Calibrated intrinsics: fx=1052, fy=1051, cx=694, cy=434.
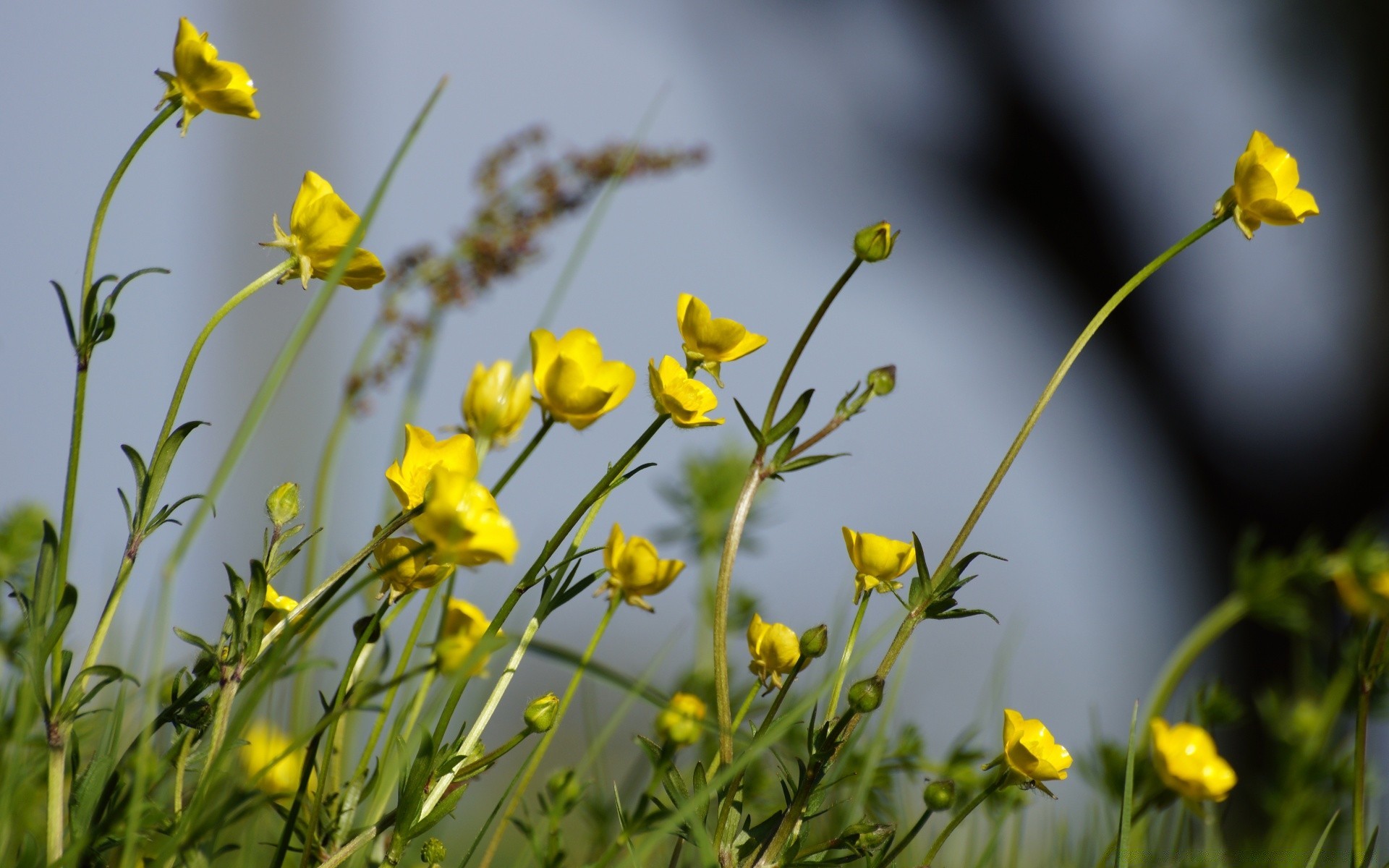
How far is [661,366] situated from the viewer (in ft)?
1.62

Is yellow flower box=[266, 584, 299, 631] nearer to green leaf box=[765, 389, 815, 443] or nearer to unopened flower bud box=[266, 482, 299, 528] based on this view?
unopened flower bud box=[266, 482, 299, 528]

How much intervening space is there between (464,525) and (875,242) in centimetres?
26

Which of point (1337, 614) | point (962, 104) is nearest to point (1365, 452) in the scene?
point (1337, 614)

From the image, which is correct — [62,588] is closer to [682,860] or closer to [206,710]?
[206,710]

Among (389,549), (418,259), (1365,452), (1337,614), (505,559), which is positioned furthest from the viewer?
(1365,452)

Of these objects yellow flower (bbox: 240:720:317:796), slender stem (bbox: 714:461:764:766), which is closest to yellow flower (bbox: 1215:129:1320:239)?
slender stem (bbox: 714:461:764:766)

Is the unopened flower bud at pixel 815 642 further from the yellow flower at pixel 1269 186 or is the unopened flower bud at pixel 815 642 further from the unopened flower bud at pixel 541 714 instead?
the yellow flower at pixel 1269 186

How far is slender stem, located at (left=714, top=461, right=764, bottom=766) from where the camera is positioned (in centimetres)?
49

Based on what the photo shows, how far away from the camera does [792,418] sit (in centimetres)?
51

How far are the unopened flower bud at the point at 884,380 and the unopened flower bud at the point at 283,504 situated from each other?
0.28 metres

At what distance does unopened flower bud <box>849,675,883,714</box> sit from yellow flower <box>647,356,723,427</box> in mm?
132

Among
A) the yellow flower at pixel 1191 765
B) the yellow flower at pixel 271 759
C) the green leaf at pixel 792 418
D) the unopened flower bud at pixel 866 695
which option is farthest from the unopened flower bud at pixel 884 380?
the yellow flower at pixel 271 759

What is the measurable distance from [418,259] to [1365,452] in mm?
2891

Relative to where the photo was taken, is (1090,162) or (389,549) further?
(1090,162)
